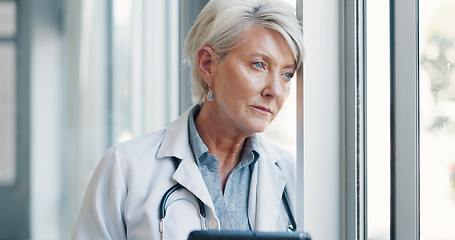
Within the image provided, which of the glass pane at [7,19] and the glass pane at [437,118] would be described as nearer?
the glass pane at [437,118]

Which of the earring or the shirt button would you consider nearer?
the shirt button

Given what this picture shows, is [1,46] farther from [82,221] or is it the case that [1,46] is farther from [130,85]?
[82,221]

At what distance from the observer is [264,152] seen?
1175 millimetres

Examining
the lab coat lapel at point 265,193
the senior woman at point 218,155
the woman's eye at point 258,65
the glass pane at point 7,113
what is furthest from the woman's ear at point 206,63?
the glass pane at point 7,113

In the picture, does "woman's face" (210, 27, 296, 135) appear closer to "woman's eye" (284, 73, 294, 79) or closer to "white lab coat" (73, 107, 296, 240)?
"woman's eye" (284, 73, 294, 79)

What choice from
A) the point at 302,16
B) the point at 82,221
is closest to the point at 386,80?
the point at 302,16

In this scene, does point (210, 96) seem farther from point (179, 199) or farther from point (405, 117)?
point (405, 117)

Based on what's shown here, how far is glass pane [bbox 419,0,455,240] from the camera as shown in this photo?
0.82 meters

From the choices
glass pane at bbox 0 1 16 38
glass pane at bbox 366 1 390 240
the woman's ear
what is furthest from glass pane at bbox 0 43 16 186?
glass pane at bbox 366 1 390 240

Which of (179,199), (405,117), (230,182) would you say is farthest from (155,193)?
(405,117)

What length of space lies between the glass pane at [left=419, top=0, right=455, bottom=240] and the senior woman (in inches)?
9.9

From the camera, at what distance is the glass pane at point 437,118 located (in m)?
0.82

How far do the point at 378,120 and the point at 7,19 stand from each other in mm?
2467

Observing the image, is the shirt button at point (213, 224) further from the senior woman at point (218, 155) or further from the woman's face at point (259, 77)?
the woman's face at point (259, 77)
